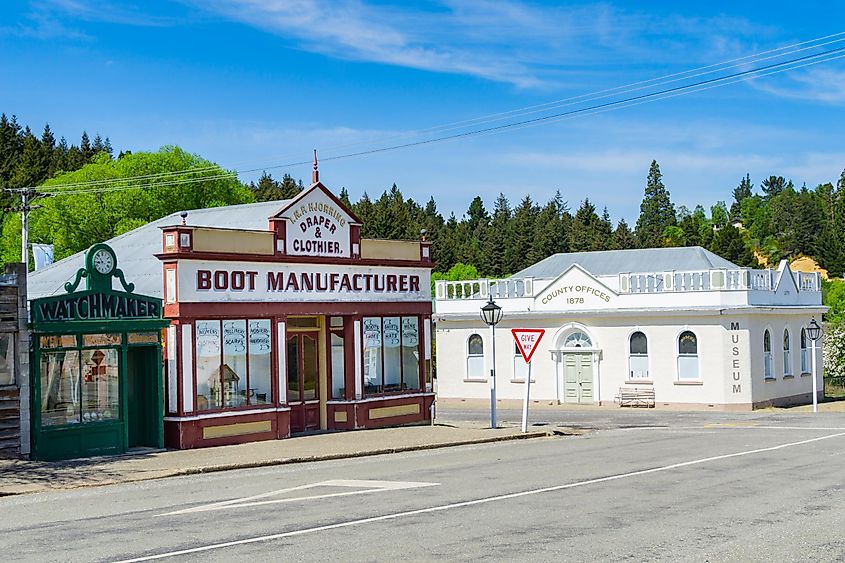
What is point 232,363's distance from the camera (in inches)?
882

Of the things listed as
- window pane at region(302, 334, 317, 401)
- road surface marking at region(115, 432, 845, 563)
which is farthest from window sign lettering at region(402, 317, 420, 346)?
road surface marking at region(115, 432, 845, 563)

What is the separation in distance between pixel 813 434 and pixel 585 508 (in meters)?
14.9

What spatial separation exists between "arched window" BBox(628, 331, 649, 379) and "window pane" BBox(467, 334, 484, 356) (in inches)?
245

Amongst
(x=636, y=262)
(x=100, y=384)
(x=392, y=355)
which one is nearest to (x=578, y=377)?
(x=636, y=262)

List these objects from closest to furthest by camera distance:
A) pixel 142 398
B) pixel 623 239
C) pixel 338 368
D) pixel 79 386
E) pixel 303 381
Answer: pixel 79 386, pixel 142 398, pixel 303 381, pixel 338 368, pixel 623 239

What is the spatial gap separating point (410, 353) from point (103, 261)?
900cm

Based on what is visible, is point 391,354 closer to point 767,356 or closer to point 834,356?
point 767,356

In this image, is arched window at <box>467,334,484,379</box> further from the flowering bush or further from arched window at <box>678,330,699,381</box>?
the flowering bush

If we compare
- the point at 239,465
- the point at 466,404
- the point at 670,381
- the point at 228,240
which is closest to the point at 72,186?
the point at 466,404

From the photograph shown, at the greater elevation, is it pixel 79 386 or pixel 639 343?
pixel 639 343

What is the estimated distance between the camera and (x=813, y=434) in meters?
25.9

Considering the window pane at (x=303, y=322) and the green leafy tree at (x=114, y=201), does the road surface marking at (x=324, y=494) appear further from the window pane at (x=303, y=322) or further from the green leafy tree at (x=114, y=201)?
the green leafy tree at (x=114, y=201)

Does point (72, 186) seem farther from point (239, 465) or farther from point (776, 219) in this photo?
point (776, 219)

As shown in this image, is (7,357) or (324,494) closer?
(324,494)
